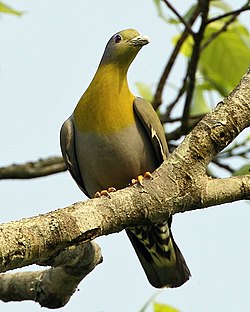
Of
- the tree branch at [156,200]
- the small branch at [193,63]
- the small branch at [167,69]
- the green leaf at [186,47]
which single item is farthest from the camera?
the green leaf at [186,47]

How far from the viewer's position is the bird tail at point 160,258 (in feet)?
18.9

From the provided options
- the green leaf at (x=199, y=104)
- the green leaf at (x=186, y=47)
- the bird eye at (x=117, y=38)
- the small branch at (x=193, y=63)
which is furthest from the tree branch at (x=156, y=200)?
the green leaf at (x=186, y=47)

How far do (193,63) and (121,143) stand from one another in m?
0.90

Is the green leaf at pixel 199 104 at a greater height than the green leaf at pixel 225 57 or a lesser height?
lesser

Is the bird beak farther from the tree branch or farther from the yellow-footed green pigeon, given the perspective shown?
the tree branch

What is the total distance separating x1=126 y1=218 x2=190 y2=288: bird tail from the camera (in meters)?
5.76

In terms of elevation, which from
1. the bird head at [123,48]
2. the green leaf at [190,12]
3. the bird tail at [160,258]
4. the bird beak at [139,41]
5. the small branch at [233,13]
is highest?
the small branch at [233,13]

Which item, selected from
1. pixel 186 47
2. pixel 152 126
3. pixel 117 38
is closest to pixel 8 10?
pixel 117 38

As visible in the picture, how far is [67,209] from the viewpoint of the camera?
10.9ft

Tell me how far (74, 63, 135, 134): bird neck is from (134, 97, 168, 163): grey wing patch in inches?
2.9

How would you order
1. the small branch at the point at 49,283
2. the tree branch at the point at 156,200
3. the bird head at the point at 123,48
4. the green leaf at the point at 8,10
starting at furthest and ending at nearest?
the bird head at the point at 123,48
the green leaf at the point at 8,10
the small branch at the point at 49,283
the tree branch at the point at 156,200

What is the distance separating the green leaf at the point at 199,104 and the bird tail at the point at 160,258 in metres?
1.33

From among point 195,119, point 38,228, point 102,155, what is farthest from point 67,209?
point 195,119

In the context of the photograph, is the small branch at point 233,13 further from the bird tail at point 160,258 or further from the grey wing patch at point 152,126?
the bird tail at point 160,258
